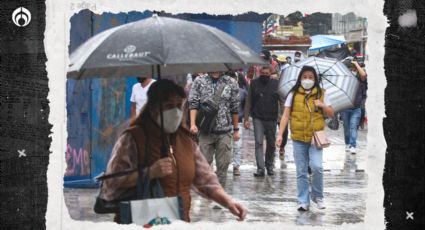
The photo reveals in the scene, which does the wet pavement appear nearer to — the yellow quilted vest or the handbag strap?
the yellow quilted vest

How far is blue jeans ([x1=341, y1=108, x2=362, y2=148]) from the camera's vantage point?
1533 centimetres

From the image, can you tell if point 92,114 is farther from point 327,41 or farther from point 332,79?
point 327,41

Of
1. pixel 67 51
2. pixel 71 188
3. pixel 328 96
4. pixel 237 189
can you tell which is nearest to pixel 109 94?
pixel 71 188

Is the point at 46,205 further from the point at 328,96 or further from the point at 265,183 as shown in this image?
the point at 265,183

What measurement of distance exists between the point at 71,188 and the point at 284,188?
2.82 m

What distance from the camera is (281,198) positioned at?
10602 millimetres

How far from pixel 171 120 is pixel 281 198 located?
4.49 meters

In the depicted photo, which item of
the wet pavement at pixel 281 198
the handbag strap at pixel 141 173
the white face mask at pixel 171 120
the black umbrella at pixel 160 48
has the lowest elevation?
the wet pavement at pixel 281 198

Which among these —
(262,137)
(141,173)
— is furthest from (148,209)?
(262,137)

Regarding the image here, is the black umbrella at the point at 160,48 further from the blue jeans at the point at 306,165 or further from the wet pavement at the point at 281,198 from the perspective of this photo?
the blue jeans at the point at 306,165

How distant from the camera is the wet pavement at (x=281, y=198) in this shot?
9.27 m

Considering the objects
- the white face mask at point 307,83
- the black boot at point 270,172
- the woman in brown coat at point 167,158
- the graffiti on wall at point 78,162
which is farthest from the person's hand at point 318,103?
the black boot at point 270,172

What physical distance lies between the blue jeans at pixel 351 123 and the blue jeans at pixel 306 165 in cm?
554

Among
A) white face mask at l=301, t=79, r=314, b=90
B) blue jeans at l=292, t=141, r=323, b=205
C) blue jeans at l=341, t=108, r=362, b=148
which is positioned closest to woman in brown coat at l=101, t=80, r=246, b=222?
white face mask at l=301, t=79, r=314, b=90
